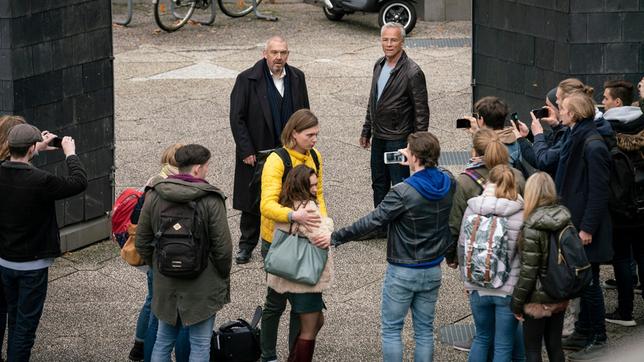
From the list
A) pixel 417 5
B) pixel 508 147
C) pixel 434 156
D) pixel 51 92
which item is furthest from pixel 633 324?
pixel 417 5

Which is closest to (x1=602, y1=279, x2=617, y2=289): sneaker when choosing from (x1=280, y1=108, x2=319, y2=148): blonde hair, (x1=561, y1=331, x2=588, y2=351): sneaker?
(x1=561, y1=331, x2=588, y2=351): sneaker

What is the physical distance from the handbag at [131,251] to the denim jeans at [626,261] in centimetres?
345

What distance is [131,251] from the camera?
26.2 ft

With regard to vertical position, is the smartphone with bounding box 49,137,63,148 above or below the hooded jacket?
above

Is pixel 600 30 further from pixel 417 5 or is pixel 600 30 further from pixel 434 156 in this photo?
pixel 417 5

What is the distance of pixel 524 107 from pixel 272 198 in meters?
4.30

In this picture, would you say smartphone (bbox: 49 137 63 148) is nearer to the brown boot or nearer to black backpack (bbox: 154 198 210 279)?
black backpack (bbox: 154 198 210 279)

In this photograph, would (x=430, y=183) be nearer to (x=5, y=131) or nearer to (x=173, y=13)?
(x=5, y=131)

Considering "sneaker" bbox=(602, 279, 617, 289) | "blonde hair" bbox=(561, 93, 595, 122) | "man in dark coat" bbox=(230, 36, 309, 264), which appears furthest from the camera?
"man in dark coat" bbox=(230, 36, 309, 264)

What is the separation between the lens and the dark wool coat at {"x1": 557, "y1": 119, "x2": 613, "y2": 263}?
27.4 ft

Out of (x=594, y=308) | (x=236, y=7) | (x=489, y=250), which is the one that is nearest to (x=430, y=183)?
(x=489, y=250)

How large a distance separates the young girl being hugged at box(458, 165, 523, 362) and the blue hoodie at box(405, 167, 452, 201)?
0.20m

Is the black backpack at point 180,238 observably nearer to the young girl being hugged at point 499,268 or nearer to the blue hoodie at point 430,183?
the blue hoodie at point 430,183

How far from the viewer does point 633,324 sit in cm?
914
